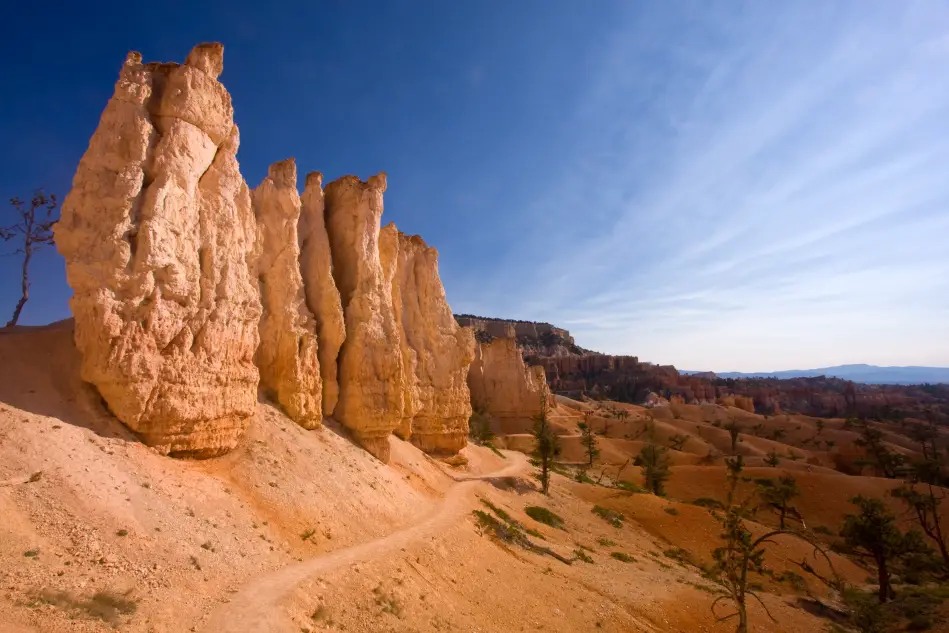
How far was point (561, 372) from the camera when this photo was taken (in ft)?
471

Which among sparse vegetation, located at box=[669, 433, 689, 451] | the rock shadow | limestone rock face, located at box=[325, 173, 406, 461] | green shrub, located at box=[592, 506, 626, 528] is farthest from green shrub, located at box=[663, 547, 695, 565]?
sparse vegetation, located at box=[669, 433, 689, 451]

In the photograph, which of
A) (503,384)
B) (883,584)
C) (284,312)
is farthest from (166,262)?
(503,384)

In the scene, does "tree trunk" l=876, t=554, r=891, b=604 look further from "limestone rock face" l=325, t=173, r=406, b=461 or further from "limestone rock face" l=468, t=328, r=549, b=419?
"limestone rock face" l=468, t=328, r=549, b=419

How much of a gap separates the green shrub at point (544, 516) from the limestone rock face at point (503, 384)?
36.1 metres

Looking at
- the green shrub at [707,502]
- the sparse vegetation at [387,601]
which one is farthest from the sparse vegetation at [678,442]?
the sparse vegetation at [387,601]

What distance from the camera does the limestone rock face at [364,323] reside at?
945 inches

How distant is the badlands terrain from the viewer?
10.6 meters

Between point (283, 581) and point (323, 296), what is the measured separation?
13938 mm

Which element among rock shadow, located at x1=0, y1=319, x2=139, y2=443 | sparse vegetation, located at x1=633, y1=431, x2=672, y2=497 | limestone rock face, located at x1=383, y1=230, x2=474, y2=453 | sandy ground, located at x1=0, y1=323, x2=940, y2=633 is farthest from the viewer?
sparse vegetation, located at x1=633, y1=431, x2=672, y2=497

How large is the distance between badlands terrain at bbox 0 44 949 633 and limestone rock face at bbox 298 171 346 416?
0.33 feet

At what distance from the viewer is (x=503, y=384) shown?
2628 inches

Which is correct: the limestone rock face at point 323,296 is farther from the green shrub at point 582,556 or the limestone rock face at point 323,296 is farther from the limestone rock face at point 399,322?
the green shrub at point 582,556

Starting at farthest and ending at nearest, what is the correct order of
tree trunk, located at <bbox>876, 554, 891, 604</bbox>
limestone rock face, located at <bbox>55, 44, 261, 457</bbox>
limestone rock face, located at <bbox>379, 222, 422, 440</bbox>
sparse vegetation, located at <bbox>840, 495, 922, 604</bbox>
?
limestone rock face, located at <bbox>379, 222, 422, 440</bbox>, sparse vegetation, located at <bbox>840, 495, 922, 604</bbox>, tree trunk, located at <bbox>876, 554, 891, 604</bbox>, limestone rock face, located at <bbox>55, 44, 261, 457</bbox>

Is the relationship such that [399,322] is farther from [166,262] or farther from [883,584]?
[883,584]
